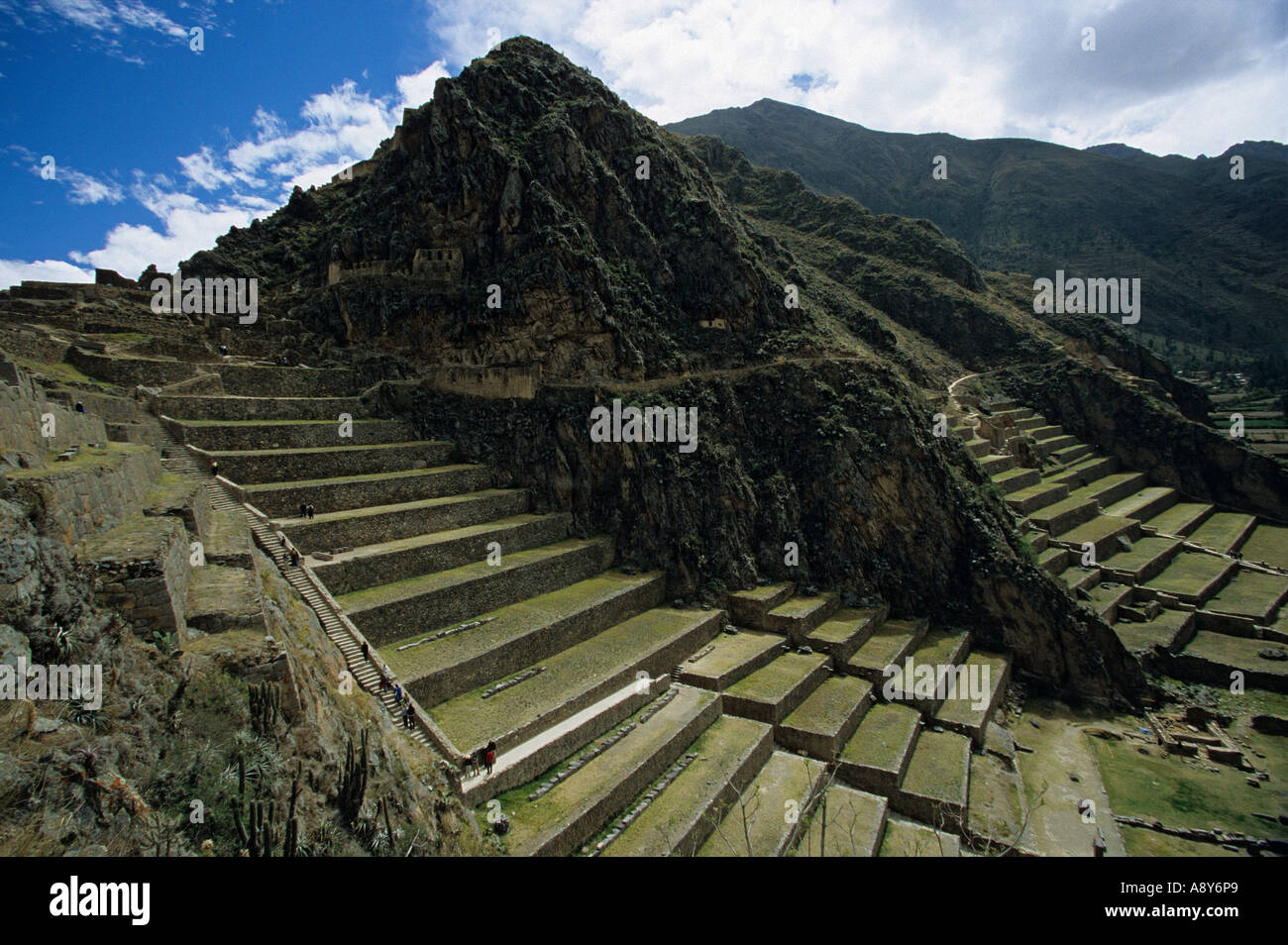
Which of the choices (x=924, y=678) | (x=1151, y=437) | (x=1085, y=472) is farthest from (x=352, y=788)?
(x=1151, y=437)

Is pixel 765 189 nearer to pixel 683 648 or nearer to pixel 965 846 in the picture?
pixel 683 648

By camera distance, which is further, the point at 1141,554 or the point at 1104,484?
the point at 1104,484

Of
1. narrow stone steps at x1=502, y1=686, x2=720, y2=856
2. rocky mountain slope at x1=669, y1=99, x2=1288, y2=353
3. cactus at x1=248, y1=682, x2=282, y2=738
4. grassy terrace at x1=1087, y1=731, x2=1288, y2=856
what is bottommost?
grassy terrace at x1=1087, y1=731, x2=1288, y2=856

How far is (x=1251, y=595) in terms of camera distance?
26062 mm

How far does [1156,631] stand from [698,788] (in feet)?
68.6

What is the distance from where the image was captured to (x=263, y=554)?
14812 millimetres

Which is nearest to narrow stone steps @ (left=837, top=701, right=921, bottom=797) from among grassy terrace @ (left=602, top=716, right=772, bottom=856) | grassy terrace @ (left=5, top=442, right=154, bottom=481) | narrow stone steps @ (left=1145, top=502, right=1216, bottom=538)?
grassy terrace @ (left=602, top=716, right=772, bottom=856)

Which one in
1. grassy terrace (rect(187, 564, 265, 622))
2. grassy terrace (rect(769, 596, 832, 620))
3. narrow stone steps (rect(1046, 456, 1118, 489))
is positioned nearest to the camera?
grassy terrace (rect(187, 564, 265, 622))

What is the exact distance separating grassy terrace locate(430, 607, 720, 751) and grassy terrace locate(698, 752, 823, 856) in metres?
4.31

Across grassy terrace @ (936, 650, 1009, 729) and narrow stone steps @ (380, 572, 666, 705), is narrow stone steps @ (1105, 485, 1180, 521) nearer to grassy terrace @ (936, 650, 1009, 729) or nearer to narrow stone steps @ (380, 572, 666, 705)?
grassy terrace @ (936, 650, 1009, 729)

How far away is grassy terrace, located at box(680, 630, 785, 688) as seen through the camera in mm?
17938

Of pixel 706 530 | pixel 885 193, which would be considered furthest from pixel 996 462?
pixel 885 193

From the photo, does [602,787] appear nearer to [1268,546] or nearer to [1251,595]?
[1251,595]
